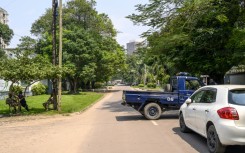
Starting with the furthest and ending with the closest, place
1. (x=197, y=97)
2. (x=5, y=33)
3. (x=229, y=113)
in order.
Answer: (x=5, y=33)
(x=197, y=97)
(x=229, y=113)

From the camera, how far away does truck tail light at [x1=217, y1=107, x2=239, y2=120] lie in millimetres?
7859

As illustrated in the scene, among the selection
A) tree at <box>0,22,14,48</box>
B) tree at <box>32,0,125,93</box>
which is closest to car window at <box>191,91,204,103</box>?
tree at <box>32,0,125,93</box>

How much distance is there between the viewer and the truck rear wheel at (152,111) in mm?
16484

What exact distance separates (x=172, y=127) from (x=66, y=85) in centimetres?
5694

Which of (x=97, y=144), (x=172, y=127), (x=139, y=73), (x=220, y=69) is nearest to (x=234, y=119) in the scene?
(x=97, y=144)

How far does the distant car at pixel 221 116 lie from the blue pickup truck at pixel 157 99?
6558 mm

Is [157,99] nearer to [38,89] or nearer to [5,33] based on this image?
[38,89]

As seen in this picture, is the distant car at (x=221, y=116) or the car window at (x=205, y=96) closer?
the distant car at (x=221, y=116)

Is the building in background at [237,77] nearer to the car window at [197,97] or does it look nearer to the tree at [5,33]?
the car window at [197,97]

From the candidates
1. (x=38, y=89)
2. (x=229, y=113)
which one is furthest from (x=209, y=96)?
(x=38, y=89)

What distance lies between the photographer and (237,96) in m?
8.33

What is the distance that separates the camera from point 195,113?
392 inches

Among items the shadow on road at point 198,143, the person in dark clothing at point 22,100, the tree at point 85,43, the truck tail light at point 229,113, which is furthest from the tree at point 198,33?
the tree at point 85,43

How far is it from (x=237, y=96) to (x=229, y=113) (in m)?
0.62
